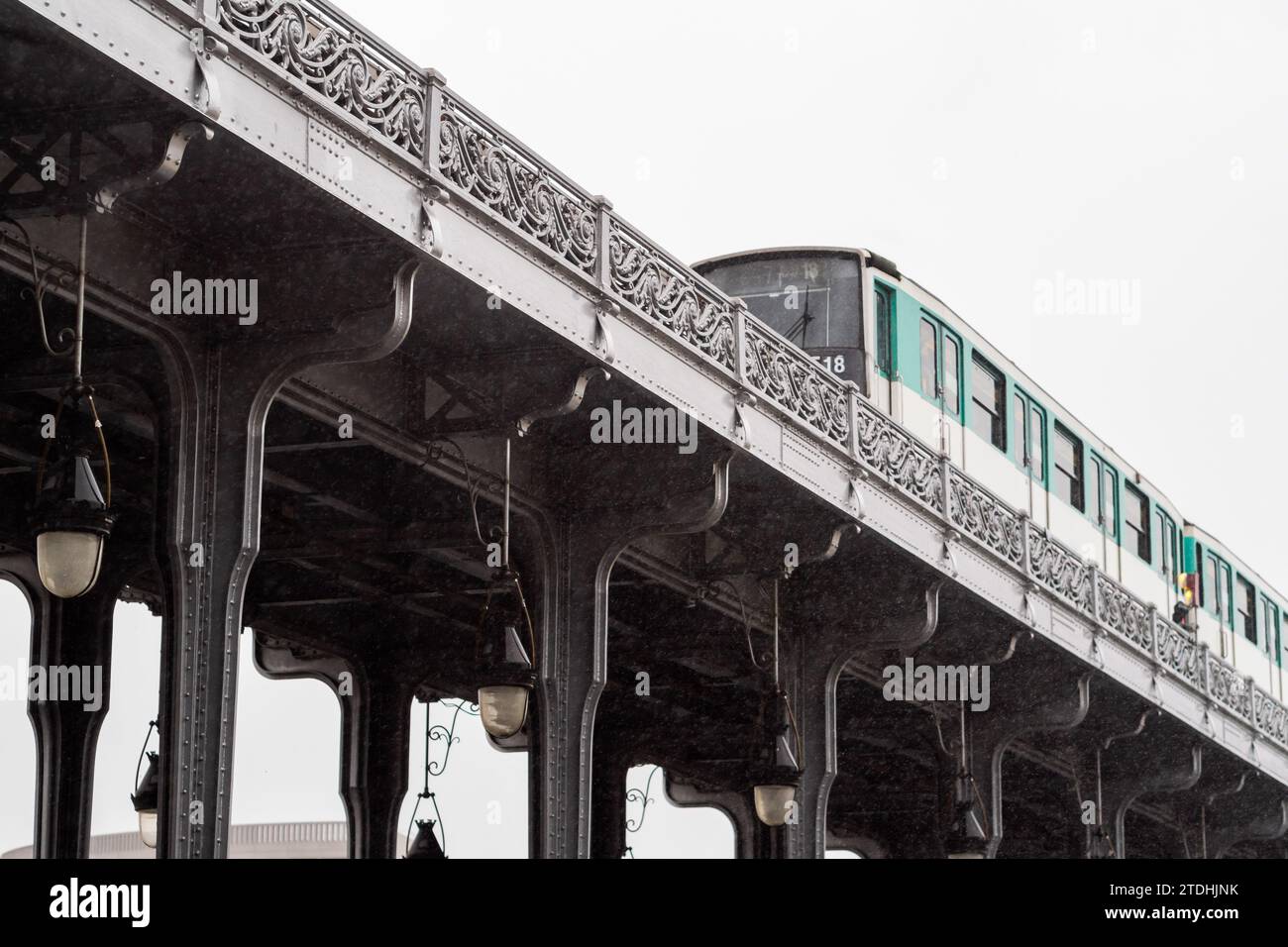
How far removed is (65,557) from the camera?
1036 centimetres

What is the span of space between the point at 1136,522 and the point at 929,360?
9755 millimetres

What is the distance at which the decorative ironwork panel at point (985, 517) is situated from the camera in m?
20.7

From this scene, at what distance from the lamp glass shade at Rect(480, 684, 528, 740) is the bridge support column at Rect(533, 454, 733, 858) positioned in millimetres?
1691

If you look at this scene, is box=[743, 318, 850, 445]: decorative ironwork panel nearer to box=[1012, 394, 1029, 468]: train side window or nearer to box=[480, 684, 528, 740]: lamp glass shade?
box=[480, 684, 528, 740]: lamp glass shade

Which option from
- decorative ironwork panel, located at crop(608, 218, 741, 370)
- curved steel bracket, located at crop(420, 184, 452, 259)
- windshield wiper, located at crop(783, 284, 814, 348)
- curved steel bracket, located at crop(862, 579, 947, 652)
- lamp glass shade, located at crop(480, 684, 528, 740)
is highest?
windshield wiper, located at crop(783, 284, 814, 348)

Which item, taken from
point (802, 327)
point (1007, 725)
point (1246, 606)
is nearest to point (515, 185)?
point (802, 327)

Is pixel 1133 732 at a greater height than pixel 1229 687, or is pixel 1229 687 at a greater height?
pixel 1229 687

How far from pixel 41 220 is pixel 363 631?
31.9 feet

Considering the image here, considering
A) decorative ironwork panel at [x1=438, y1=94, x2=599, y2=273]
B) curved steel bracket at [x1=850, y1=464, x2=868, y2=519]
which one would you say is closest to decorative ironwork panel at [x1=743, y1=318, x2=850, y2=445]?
curved steel bracket at [x1=850, y1=464, x2=868, y2=519]

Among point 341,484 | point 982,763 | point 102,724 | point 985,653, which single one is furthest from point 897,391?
point 102,724

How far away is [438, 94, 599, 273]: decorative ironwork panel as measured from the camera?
41.1 feet

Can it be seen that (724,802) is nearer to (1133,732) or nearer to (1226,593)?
(1133,732)
